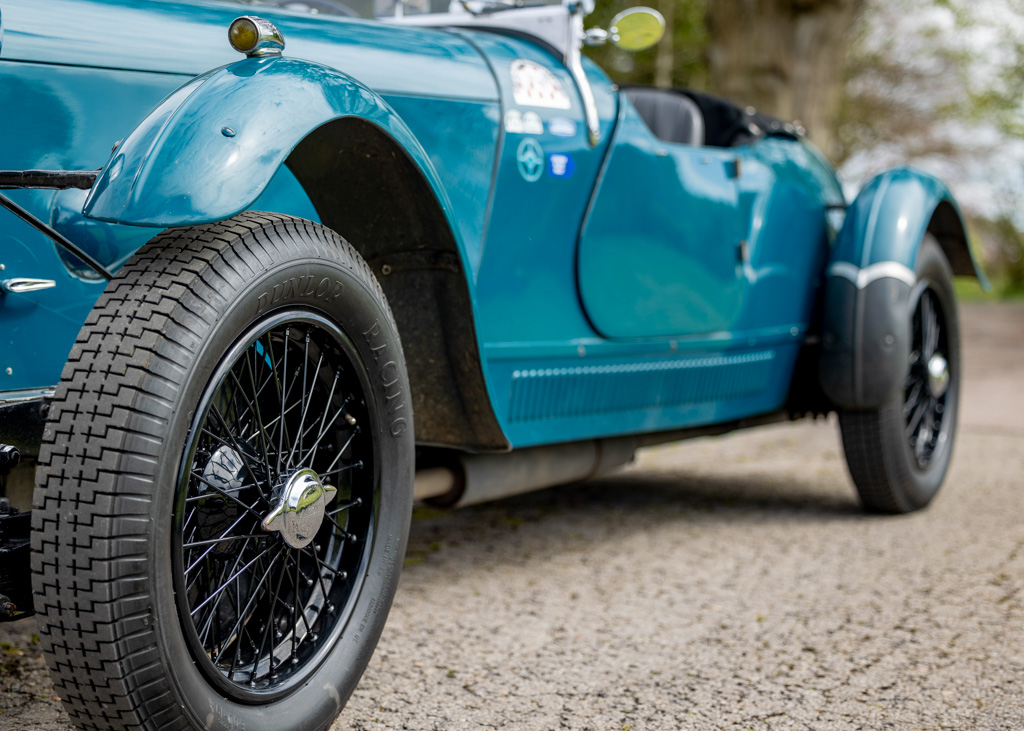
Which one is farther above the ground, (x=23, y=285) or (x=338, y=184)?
(x=338, y=184)

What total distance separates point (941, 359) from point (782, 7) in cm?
430

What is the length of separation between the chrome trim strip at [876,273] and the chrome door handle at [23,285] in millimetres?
2689

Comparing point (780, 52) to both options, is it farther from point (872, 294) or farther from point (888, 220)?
point (872, 294)

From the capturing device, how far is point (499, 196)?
2.54 meters

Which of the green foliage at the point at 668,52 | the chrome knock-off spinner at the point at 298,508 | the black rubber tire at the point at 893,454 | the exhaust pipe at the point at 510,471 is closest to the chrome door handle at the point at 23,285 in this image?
the chrome knock-off spinner at the point at 298,508

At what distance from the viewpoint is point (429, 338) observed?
243 centimetres

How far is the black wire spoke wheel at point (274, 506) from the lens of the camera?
171 centimetres

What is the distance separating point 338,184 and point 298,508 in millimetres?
787

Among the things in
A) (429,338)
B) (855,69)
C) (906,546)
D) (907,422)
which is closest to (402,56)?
(429,338)

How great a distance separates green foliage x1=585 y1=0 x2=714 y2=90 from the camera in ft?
40.7

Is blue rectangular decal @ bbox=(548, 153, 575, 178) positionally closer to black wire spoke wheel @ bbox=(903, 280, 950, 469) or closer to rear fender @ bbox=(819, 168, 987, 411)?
rear fender @ bbox=(819, 168, 987, 411)

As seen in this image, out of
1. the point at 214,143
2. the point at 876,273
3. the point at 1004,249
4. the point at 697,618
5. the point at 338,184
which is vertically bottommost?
the point at 1004,249

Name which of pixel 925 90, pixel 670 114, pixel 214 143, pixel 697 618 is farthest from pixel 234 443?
pixel 925 90

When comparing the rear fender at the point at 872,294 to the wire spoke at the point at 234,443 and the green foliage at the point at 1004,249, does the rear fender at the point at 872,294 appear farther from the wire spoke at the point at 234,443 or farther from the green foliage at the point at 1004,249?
the green foliage at the point at 1004,249
